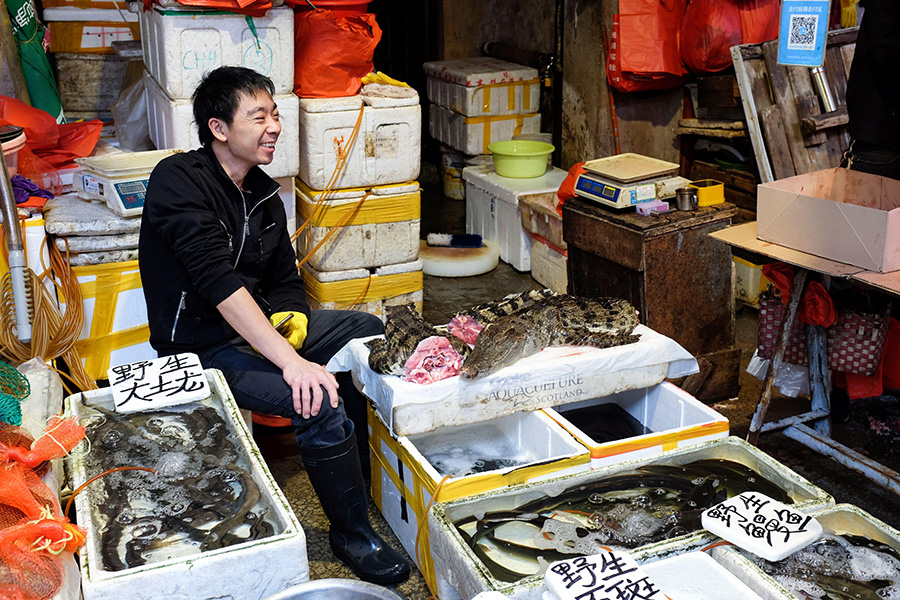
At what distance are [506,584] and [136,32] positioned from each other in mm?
5634

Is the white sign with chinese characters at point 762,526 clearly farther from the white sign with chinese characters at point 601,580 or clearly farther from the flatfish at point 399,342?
the flatfish at point 399,342

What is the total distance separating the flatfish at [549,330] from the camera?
3186 mm

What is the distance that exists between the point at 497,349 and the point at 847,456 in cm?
178

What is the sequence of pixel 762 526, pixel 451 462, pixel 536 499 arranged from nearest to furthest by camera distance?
pixel 762 526 < pixel 536 499 < pixel 451 462

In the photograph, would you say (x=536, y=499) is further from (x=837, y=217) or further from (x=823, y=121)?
(x=823, y=121)

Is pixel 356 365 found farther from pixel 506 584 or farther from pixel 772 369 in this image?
pixel 772 369

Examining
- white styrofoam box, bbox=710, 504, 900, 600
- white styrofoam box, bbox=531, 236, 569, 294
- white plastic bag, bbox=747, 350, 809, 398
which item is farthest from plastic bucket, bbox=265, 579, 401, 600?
white styrofoam box, bbox=531, 236, 569, 294

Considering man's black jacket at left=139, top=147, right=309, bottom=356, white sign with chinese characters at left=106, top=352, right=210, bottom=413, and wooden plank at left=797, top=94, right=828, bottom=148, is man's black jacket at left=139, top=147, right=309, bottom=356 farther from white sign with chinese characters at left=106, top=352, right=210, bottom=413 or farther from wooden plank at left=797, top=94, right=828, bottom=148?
wooden plank at left=797, top=94, right=828, bottom=148

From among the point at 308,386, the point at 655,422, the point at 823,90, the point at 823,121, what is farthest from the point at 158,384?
the point at 823,90

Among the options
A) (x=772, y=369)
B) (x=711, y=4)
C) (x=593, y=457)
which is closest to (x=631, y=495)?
(x=593, y=457)

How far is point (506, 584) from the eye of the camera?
221 centimetres

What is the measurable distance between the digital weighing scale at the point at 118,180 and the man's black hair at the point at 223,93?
2.81 feet

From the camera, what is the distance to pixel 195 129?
470 cm

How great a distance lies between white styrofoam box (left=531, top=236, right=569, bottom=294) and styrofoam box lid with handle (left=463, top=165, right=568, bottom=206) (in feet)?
1.18
